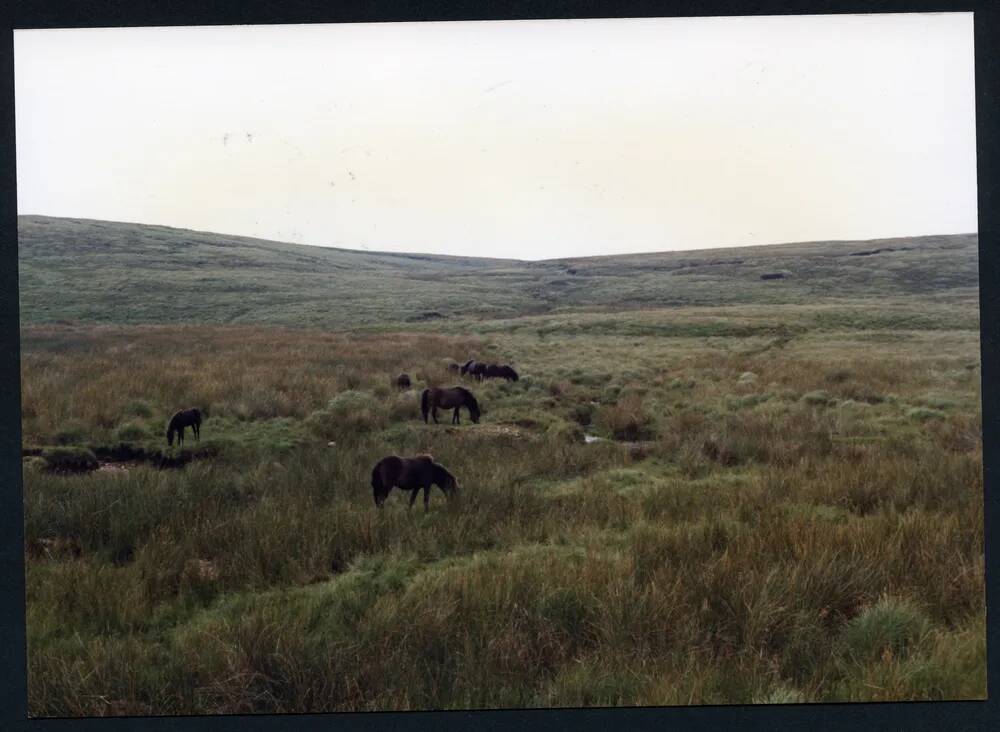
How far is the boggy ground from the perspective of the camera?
12.2 feet

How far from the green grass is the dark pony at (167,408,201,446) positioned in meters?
0.18

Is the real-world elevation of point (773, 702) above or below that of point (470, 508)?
below

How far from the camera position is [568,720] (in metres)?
3.64

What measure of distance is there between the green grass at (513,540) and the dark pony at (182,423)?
18cm

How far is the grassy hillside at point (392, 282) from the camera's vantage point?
1258 cm

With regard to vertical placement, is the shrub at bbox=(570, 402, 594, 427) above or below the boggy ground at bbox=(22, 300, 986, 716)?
above

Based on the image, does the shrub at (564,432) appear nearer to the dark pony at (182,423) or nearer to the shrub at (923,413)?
the shrub at (923,413)

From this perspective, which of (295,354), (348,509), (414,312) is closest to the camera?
(348,509)

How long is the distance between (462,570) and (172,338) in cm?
1036

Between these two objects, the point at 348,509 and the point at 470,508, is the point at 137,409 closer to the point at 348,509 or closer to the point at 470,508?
the point at 348,509

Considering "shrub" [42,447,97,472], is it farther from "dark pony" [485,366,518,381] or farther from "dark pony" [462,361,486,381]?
"dark pony" [485,366,518,381]

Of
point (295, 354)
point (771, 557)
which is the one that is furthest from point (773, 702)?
point (295, 354)

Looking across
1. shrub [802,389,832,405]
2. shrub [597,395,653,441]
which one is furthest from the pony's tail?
shrub [802,389,832,405]

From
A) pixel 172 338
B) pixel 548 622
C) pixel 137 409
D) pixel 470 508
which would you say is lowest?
pixel 548 622
